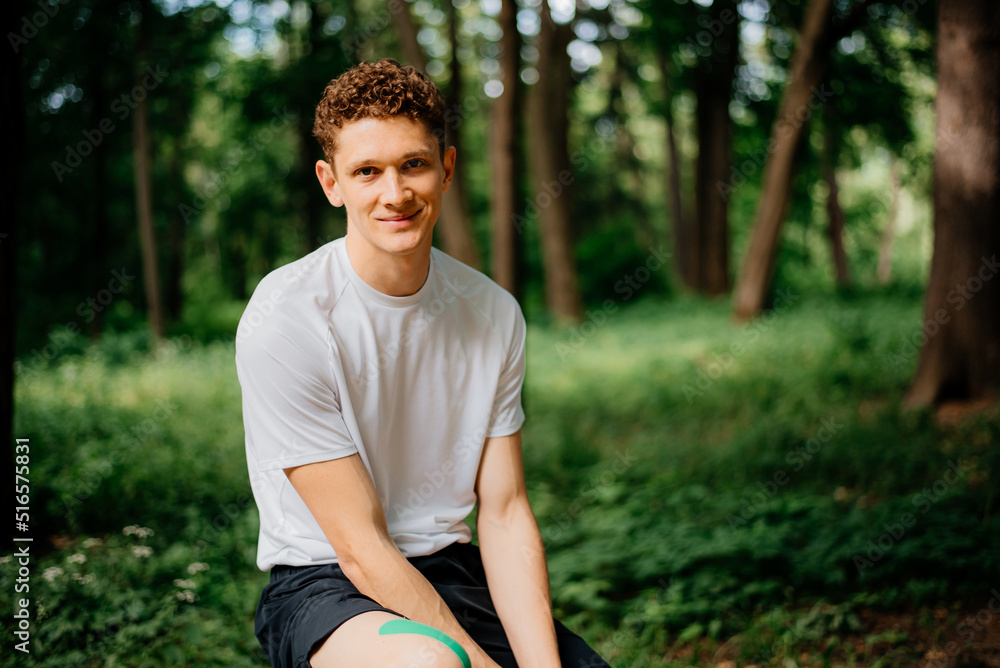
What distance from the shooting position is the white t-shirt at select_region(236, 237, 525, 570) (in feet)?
6.29

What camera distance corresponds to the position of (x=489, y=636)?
2.15 m

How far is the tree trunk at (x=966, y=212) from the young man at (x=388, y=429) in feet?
19.2

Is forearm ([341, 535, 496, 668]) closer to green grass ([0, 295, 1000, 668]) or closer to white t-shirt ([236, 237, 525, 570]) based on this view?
white t-shirt ([236, 237, 525, 570])

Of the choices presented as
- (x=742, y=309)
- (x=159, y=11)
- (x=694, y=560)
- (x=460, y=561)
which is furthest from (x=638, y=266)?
(x=460, y=561)

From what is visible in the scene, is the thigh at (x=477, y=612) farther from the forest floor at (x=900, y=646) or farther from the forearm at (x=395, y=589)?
the forest floor at (x=900, y=646)

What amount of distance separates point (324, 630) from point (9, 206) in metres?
3.29

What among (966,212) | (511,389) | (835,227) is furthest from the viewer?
(835,227)

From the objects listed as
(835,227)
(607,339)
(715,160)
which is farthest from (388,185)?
(835,227)

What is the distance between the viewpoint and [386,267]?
2.06 metres

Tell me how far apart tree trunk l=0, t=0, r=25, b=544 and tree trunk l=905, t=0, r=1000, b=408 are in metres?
6.87

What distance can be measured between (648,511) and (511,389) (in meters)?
3.41
